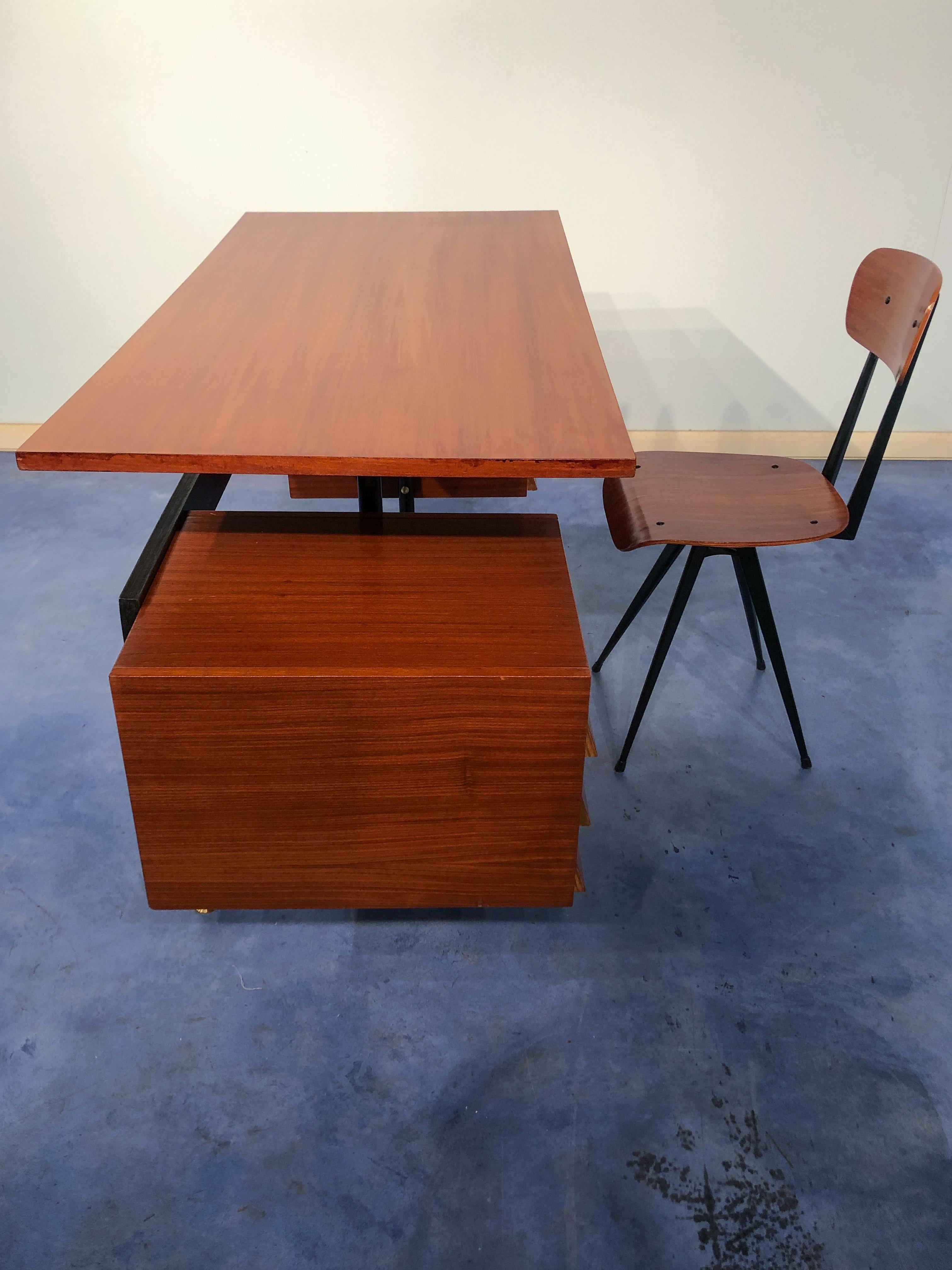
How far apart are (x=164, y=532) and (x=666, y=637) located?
2.78 feet

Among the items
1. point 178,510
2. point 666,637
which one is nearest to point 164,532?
point 178,510

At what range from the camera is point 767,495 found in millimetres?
1569

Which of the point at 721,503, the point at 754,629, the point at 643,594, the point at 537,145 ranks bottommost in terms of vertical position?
the point at 754,629

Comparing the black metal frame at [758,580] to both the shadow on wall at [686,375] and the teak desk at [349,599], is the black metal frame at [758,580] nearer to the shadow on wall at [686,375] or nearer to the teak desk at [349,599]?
the teak desk at [349,599]

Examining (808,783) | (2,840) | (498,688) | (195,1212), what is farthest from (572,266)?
(195,1212)

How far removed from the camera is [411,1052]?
123cm

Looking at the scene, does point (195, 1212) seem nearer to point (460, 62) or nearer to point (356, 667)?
point (356, 667)

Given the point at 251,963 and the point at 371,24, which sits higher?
the point at 371,24

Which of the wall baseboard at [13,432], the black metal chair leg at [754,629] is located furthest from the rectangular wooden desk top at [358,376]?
the wall baseboard at [13,432]

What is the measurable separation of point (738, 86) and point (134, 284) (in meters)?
1.69

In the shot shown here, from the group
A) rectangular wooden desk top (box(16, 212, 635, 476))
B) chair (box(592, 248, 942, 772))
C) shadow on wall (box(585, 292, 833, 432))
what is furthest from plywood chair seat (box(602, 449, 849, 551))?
shadow on wall (box(585, 292, 833, 432))

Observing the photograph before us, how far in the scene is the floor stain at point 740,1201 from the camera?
3.39 ft

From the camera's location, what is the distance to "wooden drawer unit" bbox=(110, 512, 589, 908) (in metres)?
1.06

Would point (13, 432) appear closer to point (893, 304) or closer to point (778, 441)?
point (778, 441)
